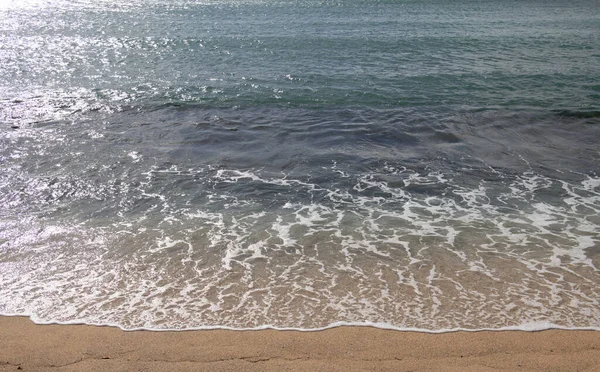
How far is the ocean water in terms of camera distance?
601 cm

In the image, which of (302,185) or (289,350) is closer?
(289,350)

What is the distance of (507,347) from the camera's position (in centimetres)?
515

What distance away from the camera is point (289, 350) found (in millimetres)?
5156

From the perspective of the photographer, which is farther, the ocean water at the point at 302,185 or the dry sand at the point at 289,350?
the ocean water at the point at 302,185

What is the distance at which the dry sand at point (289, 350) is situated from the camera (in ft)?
16.1

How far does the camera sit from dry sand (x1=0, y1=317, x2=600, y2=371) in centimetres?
490

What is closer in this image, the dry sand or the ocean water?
the dry sand

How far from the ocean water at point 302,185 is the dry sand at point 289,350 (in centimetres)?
22

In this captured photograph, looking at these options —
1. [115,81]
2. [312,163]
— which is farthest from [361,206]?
[115,81]

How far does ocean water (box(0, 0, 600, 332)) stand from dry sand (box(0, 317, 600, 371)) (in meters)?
0.22

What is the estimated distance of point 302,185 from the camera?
30.3 ft

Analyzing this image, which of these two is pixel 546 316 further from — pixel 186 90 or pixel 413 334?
pixel 186 90

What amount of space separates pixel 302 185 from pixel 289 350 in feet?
14.3

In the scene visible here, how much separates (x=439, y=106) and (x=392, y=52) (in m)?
6.40
